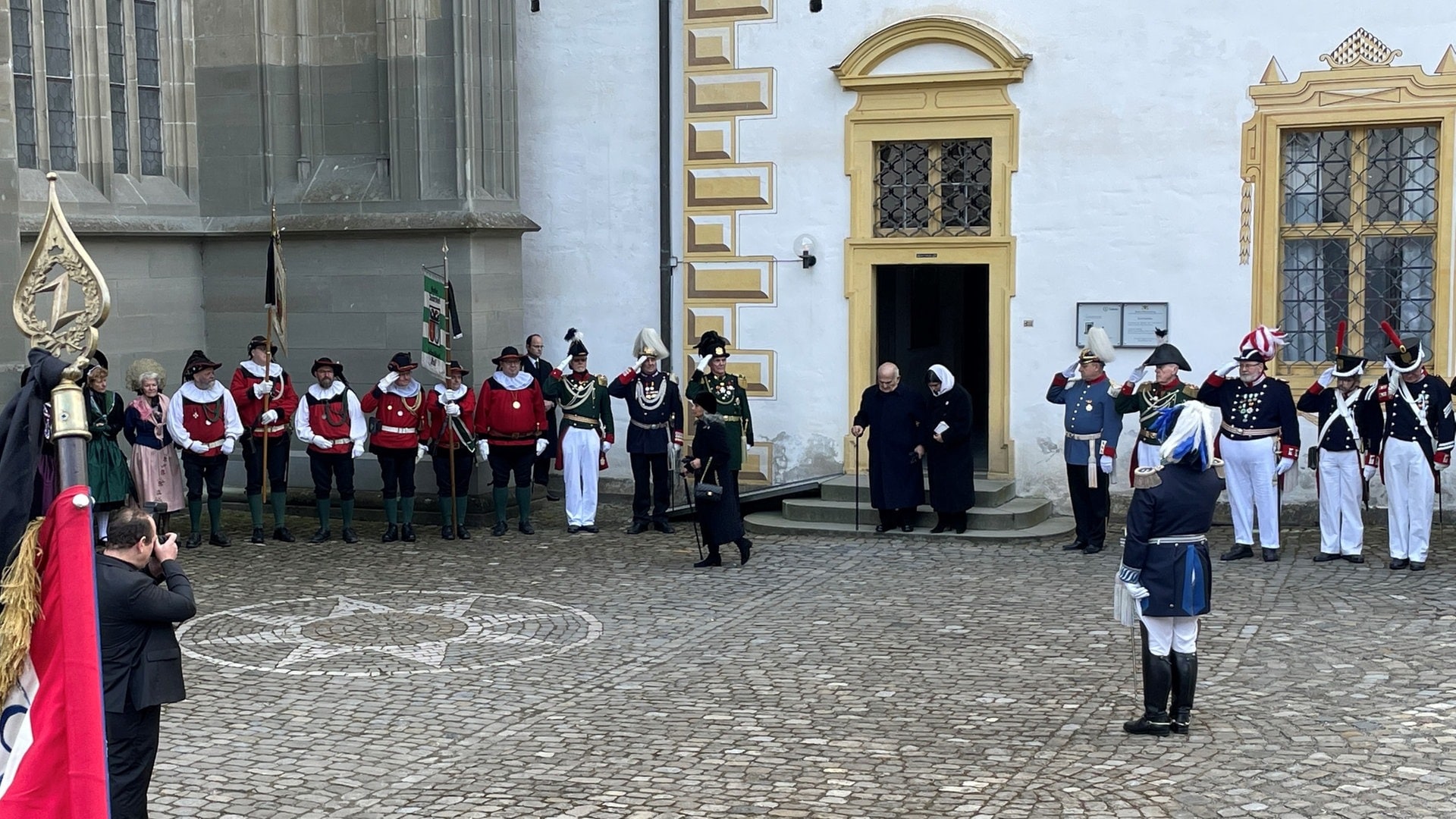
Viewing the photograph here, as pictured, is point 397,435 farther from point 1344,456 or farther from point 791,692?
point 1344,456

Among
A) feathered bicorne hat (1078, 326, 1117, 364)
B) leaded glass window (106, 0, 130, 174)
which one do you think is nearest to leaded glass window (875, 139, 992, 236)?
feathered bicorne hat (1078, 326, 1117, 364)

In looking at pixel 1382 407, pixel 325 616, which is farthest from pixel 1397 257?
pixel 325 616

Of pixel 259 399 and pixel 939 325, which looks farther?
pixel 939 325

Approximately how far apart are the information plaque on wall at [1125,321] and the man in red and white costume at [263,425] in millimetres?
6868

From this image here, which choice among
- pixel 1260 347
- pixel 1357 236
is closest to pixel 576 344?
pixel 1260 347

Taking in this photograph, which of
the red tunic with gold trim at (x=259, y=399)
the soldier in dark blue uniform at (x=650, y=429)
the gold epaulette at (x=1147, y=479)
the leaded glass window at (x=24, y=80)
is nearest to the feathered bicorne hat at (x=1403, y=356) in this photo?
the gold epaulette at (x=1147, y=479)

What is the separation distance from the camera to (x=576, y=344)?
15.1 m

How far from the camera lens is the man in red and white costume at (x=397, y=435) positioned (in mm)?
14547

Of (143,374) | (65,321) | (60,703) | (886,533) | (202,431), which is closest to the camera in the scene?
(65,321)

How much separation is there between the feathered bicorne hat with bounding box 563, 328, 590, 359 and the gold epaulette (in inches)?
297

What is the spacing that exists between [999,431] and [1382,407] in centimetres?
346

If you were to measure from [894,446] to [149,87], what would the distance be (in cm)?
801

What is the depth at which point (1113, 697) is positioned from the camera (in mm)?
8781

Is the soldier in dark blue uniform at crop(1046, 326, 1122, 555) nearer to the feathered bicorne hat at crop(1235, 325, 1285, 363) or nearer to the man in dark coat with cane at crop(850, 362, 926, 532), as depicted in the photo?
the feathered bicorne hat at crop(1235, 325, 1285, 363)
